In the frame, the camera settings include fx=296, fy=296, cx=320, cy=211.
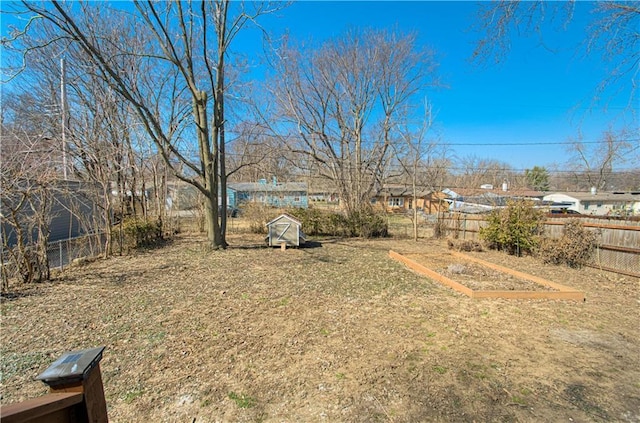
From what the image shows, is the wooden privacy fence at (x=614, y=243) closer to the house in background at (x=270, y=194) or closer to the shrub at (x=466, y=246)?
the shrub at (x=466, y=246)

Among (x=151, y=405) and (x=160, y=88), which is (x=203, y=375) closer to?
(x=151, y=405)

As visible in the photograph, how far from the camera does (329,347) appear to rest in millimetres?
3105

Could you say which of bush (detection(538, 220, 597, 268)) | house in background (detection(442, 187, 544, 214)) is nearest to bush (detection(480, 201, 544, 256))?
bush (detection(538, 220, 597, 268))

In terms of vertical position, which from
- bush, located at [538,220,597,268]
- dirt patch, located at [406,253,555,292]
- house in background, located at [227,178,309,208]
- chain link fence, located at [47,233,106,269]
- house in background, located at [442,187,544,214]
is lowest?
dirt patch, located at [406,253,555,292]

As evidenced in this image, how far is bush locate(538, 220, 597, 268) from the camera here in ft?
22.3

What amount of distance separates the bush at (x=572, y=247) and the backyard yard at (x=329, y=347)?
42.2 inches

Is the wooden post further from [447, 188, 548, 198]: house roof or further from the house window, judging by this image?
the house window

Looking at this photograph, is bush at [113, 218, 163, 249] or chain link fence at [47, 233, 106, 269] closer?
chain link fence at [47, 233, 106, 269]

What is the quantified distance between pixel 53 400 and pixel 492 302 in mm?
5008

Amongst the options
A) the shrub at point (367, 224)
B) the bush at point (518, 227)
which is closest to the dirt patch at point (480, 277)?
the bush at point (518, 227)

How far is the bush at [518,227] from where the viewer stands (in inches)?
317

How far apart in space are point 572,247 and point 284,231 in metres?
7.20

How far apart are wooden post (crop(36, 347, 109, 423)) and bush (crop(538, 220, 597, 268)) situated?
875cm

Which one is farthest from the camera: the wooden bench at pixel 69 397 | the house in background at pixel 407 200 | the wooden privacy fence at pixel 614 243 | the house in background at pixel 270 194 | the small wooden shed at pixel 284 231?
the house in background at pixel 407 200
